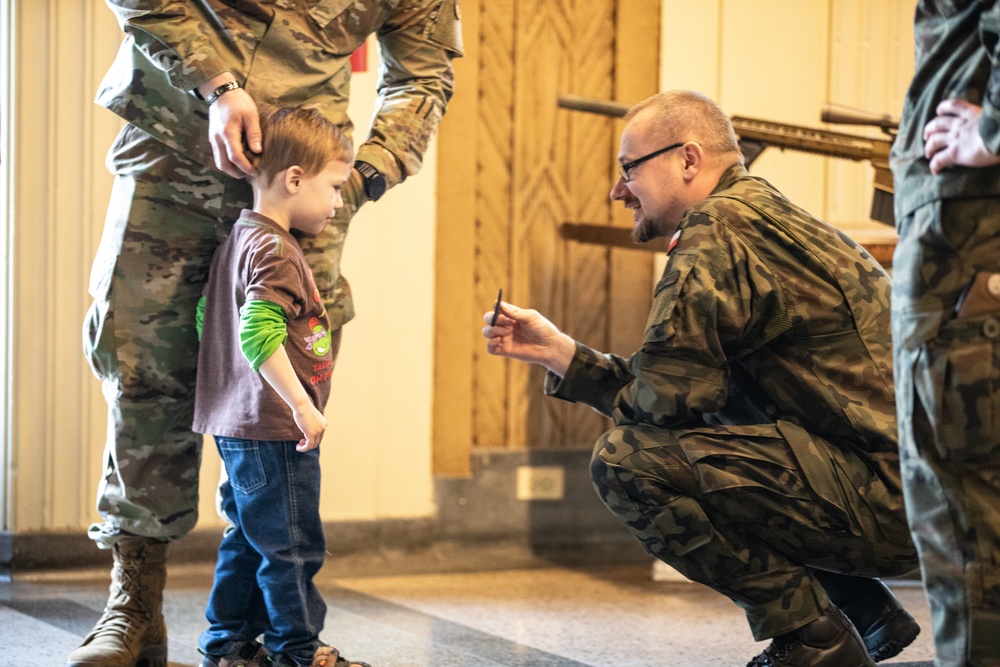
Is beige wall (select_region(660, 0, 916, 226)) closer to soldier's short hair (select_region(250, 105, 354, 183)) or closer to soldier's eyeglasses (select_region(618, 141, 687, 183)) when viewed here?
soldier's eyeglasses (select_region(618, 141, 687, 183))

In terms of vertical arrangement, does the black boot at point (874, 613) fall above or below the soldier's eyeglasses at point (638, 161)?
below

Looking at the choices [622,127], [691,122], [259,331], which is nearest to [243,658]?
[259,331]

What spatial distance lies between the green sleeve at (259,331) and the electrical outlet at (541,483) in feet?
5.97

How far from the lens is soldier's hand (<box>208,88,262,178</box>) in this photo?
1.84m

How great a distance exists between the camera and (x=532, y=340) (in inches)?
85.0

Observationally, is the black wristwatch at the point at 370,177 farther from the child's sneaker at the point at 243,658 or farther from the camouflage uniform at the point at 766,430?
the child's sneaker at the point at 243,658

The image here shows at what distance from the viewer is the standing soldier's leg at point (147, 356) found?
197cm

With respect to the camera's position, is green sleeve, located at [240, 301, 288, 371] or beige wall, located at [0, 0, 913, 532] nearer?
green sleeve, located at [240, 301, 288, 371]

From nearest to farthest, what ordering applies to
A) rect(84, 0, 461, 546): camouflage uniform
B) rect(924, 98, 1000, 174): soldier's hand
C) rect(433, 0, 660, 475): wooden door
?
rect(924, 98, 1000, 174): soldier's hand, rect(84, 0, 461, 546): camouflage uniform, rect(433, 0, 660, 475): wooden door

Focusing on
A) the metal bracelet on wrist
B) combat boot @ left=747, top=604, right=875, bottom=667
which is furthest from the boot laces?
the metal bracelet on wrist

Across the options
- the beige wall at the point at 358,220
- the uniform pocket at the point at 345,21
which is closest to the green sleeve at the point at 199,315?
the uniform pocket at the point at 345,21

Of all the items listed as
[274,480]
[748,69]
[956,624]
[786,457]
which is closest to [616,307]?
[748,69]

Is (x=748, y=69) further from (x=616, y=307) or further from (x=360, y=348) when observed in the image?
(x=360, y=348)

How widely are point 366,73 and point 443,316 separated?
0.72 m
